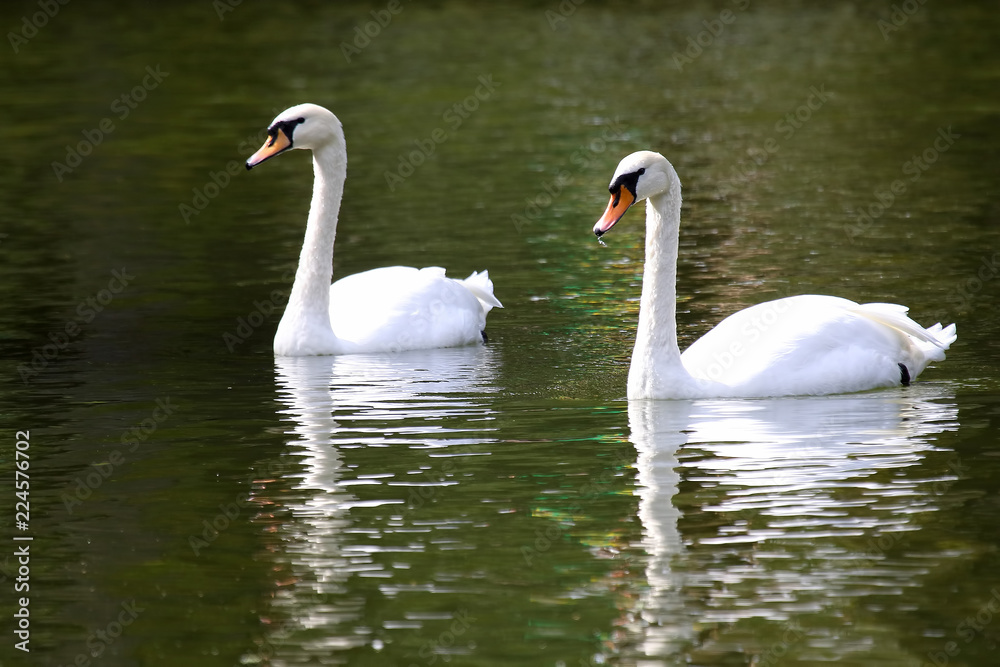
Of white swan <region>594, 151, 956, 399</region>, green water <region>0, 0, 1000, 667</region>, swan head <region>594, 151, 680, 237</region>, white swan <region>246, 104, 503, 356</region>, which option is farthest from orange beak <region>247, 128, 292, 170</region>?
swan head <region>594, 151, 680, 237</region>

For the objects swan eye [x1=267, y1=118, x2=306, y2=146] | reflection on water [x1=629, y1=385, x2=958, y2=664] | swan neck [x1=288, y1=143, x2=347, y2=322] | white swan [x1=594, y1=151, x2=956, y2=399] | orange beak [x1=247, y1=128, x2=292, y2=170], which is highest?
→ swan eye [x1=267, y1=118, x2=306, y2=146]

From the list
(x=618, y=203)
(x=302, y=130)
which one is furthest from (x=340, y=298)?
(x=618, y=203)

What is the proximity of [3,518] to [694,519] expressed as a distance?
3.52m

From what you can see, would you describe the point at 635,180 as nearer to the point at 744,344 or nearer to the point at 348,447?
the point at 744,344

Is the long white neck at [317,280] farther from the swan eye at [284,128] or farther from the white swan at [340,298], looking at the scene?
the swan eye at [284,128]

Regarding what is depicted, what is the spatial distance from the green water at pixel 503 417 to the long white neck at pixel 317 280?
165mm

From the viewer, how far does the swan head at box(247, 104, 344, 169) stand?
42.9ft

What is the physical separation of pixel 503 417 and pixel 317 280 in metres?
2.87

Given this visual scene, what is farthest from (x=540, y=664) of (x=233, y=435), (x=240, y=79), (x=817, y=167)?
(x=240, y=79)

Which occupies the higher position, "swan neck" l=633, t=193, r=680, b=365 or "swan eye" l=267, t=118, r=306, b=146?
"swan eye" l=267, t=118, r=306, b=146

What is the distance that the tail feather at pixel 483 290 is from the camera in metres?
14.0

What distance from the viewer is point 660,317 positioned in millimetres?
10703

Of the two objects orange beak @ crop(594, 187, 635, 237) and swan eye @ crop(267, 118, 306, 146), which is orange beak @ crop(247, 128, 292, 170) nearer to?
swan eye @ crop(267, 118, 306, 146)

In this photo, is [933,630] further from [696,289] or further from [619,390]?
[696,289]
